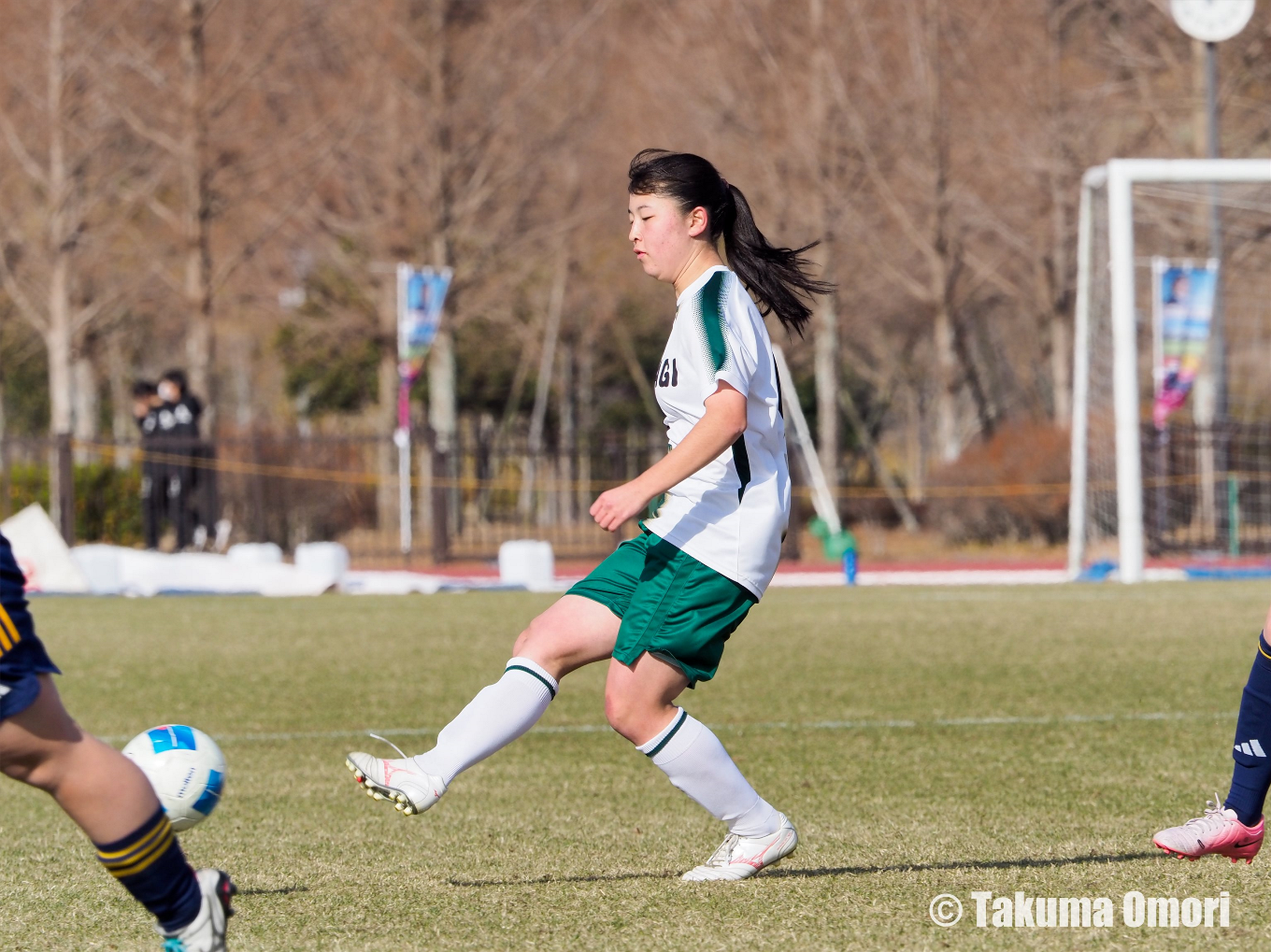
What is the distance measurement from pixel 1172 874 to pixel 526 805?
7.61 feet

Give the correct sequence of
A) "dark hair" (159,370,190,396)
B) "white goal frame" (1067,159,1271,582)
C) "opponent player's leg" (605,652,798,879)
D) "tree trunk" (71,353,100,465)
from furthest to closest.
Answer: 1. "tree trunk" (71,353,100,465)
2. "dark hair" (159,370,190,396)
3. "white goal frame" (1067,159,1271,582)
4. "opponent player's leg" (605,652,798,879)

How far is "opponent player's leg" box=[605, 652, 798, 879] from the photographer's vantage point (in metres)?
4.29

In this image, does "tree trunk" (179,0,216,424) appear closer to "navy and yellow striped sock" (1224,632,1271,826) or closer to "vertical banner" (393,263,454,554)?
"vertical banner" (393,263,454,554)

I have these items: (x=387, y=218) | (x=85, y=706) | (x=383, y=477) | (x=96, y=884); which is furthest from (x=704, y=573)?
(x=387, y=218)

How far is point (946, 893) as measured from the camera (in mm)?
4254

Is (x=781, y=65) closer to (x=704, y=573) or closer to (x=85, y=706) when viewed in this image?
(x=85, y=706)

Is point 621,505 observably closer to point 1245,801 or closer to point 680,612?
point 680,612

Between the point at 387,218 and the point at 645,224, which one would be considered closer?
the point at 645,224

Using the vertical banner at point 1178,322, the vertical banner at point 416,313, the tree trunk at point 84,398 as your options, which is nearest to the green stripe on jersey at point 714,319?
the vertical banner at point 1178,322

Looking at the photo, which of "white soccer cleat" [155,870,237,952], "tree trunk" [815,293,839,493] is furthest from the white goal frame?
"white soccer cleat" [155,870,237,952]


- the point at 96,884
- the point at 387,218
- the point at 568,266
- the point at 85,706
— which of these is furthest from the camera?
the point at 568,266

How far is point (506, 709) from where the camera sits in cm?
432

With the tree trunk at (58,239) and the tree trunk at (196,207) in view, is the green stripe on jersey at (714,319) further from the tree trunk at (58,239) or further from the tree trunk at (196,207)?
the tree trunk at (58,239)

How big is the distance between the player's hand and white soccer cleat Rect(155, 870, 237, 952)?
3.87 ft
